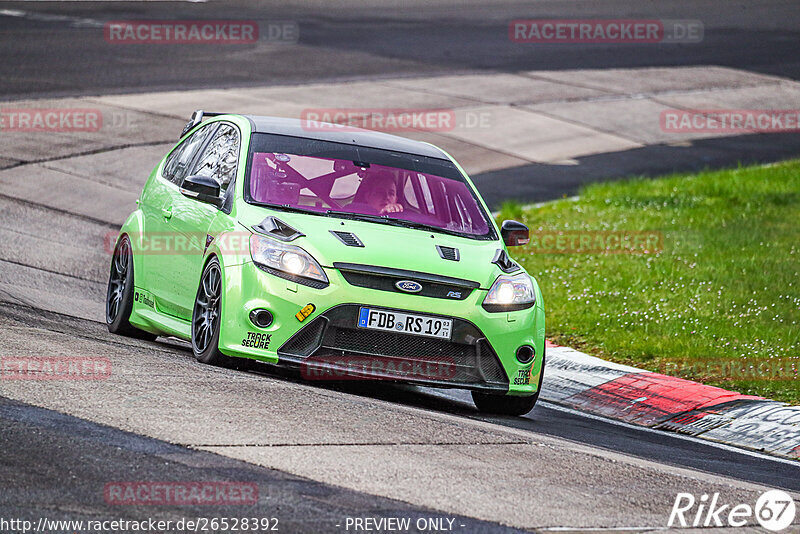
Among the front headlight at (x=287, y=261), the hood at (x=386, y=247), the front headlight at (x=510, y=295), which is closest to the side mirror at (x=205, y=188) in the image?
the hood at (x=386, y=247)

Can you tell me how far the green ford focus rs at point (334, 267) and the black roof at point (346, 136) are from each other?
2 cm

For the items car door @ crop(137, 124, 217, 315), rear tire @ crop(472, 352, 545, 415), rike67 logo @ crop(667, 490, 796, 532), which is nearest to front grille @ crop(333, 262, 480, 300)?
rear tire @ crop(472, 352, 545, 415)

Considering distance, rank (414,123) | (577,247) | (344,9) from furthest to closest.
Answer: (344,9) → (414,123) → (577,247)

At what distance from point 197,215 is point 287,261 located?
1.23 meters

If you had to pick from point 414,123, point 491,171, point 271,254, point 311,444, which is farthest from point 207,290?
point 414,123

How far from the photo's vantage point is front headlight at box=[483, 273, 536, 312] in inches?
320

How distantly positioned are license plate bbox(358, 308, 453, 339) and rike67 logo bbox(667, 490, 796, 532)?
202 cm

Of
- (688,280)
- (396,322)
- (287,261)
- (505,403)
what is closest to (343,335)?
(396,322)

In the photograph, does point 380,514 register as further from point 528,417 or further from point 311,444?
point 528,417

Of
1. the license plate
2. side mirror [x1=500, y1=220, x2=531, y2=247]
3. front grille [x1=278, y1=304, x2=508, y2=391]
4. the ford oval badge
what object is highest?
side mirror [x1=500, y1=220, x2=531, y2=247]

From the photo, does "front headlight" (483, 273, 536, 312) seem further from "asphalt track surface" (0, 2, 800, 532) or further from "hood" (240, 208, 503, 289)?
"asphalt track surface" (0, 2, 800, 532)

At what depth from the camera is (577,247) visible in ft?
48.0

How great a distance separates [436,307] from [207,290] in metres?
1.51

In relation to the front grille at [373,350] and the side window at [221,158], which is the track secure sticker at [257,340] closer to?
the front grille at [373,350]
